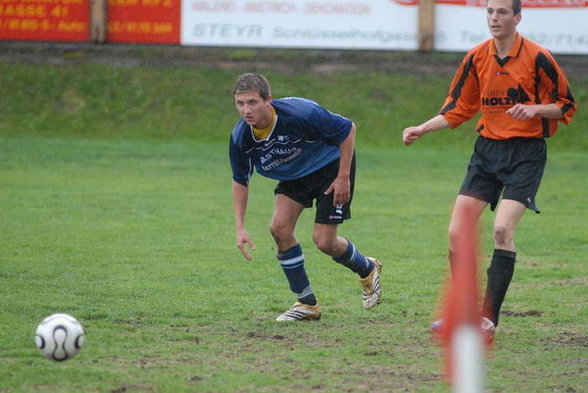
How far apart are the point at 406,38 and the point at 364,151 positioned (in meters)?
2.93

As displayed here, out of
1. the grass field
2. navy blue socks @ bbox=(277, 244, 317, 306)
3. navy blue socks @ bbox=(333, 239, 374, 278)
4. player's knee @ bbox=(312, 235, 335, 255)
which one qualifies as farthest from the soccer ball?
navy blue socks @ bbox=(333, 239, 374, 278)

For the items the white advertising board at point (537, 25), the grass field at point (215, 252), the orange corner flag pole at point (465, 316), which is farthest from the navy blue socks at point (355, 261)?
the white advertising board at point (537, 25)

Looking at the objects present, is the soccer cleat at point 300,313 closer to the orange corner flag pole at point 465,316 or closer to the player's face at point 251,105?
the player's face at point 251,105

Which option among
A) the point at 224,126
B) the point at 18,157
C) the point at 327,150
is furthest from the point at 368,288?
the point at 224,126

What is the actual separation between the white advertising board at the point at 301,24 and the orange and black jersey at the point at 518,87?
13762 mm

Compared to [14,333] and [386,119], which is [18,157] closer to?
[386,119]

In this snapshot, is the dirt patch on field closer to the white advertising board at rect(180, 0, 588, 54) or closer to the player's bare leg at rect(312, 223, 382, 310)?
the white advertising board at rect(180, 0, 588, 54)

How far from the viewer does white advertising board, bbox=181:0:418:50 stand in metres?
20.1

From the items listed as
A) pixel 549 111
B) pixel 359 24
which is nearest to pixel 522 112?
pixel 549 111

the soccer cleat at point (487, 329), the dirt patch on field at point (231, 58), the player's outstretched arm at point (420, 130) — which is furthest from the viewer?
the dirt patch on field at point (231, 58)

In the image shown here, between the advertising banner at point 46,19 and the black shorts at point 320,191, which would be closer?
the black shorts at point 320,191

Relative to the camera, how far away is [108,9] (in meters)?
20.7

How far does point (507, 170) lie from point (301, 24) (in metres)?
14.4

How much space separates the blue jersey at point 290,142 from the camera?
22.1ft
